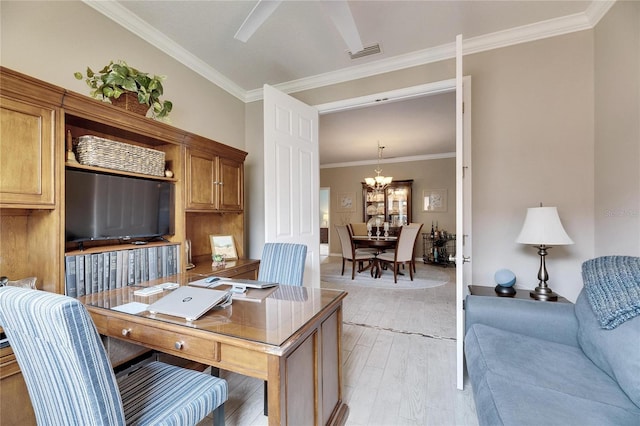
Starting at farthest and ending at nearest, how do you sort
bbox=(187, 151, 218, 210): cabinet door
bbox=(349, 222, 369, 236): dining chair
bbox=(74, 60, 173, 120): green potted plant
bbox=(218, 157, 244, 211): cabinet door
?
bbox=(349, 222, 369, 236): dining chair, bbox=(218, 157, 244, 211): cabinet door, bbox=(187, 151, 218, 210): cabinet door, bbox=(74, 60, 173, 120): green potted plant

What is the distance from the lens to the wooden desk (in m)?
0.93

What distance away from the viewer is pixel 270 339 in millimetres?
921

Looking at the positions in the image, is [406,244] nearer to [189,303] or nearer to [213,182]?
[213,182]

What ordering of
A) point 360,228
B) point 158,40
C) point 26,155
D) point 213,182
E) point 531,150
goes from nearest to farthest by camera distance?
1. point 26,155
2. point 531,150
3. point 158,40
4. point 213,182
5. point 360,228

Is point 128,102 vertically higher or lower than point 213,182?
higher

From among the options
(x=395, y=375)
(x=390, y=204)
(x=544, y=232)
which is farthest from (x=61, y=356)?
(x=390, y=204)

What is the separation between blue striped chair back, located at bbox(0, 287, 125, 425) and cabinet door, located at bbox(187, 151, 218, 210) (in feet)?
4.84

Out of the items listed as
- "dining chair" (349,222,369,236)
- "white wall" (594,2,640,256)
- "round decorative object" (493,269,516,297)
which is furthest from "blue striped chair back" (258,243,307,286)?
"dining chair" (349,222,369,236)

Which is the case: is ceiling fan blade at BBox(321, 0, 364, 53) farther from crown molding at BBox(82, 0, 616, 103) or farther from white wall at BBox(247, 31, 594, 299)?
white wall at BBox(247, 31, 594, 299)

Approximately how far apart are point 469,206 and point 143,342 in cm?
241

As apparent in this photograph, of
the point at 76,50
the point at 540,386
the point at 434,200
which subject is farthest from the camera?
the point at 434,200

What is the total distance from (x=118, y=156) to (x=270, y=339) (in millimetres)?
1613

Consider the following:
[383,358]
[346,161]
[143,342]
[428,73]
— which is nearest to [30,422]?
[143,342]

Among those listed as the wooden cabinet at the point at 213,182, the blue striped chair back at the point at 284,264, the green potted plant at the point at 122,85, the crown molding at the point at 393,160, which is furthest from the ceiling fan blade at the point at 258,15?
the crown molding at the point at 393,160
